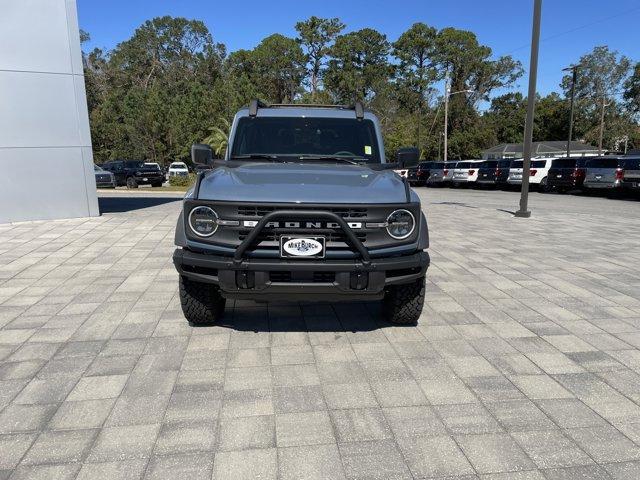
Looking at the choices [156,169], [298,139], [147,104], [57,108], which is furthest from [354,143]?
[147,104]

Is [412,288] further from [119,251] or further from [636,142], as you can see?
[636,142]

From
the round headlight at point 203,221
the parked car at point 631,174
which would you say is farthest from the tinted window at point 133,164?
the round headlight at point 203,221

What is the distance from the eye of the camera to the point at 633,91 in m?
59.4

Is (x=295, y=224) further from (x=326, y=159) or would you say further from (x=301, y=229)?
(x=326, y=159)

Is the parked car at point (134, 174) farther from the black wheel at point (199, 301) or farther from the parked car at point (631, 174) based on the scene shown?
the black wheel at point (199, 301)

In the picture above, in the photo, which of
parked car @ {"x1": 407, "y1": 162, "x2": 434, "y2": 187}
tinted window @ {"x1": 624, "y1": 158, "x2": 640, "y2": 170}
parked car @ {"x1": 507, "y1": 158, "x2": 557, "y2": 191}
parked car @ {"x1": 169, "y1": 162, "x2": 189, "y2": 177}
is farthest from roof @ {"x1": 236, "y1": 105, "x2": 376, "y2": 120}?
parked car @ {"x1": 169, "y1": 162, "x2": 189, "y2": 177}

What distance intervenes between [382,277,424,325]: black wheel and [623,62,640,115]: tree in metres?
68.7

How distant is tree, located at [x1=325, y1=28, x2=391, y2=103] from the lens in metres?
65.1

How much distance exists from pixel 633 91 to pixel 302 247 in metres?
70.7

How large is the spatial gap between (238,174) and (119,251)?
15.9ft

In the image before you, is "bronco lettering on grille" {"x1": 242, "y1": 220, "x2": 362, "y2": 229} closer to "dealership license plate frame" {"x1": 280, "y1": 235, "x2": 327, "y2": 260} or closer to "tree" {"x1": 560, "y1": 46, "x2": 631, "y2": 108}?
"dealership license plate frame" {"x1": 280, "y1": 235, "x2": 327, "y2": 260}

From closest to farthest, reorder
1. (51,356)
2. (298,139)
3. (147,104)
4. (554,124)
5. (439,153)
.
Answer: (51,356) → (298,139) → (147,104) → (439,153) → (554,124)

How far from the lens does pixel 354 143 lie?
16.4ft

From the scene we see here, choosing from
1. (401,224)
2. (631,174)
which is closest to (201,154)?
(401,224)
